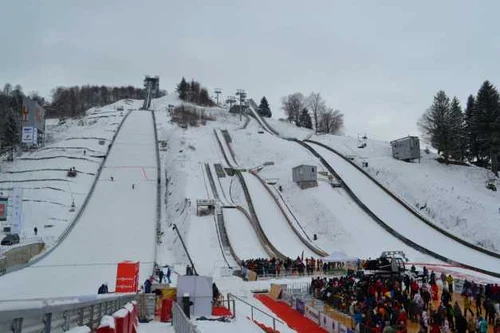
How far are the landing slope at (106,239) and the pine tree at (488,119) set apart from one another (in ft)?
112

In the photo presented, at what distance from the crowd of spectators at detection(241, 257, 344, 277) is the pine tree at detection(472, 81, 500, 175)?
25493 millimetres

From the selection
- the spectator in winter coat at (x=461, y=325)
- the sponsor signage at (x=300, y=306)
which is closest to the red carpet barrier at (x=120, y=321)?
the spectator in winter coat at (x=461, y=325)

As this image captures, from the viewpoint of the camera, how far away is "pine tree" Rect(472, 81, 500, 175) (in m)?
44.4

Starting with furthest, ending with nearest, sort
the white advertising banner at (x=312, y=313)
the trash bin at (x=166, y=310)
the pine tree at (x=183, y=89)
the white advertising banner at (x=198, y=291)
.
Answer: the pine tree at (x=183, y=89), the white advertising banner at (x=312, y=313), the white advertising banner at (x=198, y=291), the trash bin at (x=166, y=310)

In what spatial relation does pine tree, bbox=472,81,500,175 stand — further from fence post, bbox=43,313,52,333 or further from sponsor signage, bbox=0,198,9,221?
fence post, bbox=43,313,52,333

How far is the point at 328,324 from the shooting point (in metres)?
15.8

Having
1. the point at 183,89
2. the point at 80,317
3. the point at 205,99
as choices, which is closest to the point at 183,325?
the point at 80,317

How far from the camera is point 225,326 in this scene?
13070 mm

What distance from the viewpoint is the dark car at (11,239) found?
33.0 metres

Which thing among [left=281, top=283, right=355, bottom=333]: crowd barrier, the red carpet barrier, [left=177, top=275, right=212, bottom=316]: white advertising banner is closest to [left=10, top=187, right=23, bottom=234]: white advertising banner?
[left=281, top=283, right=355, bottom=333]: crowd barrier

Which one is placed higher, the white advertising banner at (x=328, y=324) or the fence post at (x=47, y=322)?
the fence post at (x=47, y=322)

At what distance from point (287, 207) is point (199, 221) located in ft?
34.1

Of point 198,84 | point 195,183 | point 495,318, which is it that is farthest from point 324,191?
point 198,84

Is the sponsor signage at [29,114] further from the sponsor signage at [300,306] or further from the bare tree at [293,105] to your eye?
the bare tree at [293,105]
